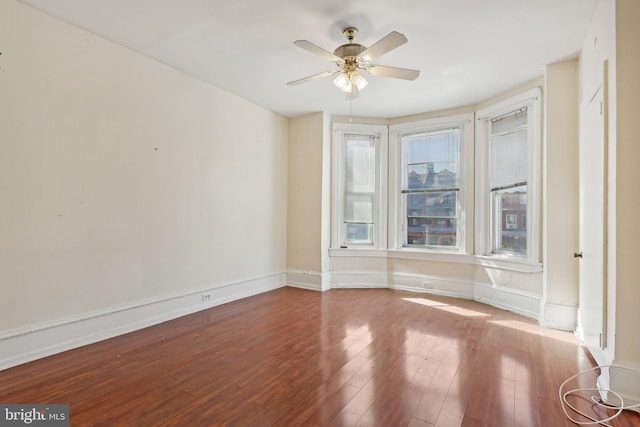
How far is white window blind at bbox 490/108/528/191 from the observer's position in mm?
3977

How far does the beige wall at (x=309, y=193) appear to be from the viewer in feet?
16.6

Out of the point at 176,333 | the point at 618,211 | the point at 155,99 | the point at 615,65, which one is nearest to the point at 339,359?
the point at 176,333

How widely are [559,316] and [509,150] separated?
2082mm

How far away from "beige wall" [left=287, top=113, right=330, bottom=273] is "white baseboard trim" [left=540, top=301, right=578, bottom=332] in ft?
9.53

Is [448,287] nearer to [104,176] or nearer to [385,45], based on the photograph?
[385,45]

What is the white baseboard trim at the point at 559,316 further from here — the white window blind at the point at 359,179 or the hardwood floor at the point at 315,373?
the white window blind at the point at 359,179

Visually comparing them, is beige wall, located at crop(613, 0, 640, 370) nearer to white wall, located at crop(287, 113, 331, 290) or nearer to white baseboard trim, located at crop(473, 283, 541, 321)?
white baseboard trim, located at crop(473, 283, 541, 321)

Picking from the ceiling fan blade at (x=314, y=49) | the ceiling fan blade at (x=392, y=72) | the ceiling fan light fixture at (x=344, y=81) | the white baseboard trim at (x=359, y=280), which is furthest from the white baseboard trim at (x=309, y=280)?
the ceiling fan blade at (x=314, y=49)

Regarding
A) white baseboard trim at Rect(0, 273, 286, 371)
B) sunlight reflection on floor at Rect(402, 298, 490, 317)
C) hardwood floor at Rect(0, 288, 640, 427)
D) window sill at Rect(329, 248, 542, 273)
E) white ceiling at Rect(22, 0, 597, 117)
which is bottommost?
hardwood floor at Rect(0, 288, 640, 427)

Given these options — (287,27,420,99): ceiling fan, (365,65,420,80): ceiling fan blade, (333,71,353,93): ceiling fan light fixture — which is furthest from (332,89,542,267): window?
(333,71,353,93): ceiling fan light fixture

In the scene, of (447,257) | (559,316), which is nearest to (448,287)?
(447,257)

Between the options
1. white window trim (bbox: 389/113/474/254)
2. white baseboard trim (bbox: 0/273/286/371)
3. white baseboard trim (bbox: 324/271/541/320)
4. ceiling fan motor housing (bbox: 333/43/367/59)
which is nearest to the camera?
white baseboard trim (bbox: 0/273/286/371)

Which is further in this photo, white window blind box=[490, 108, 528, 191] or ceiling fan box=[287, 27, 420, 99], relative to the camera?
white window blind box=[490, 108, 528, 191]

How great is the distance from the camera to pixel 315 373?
2.37 m
